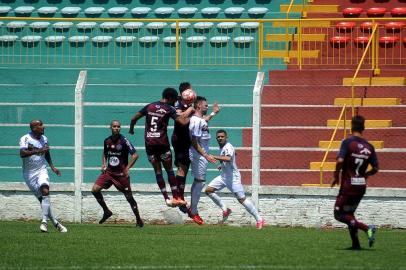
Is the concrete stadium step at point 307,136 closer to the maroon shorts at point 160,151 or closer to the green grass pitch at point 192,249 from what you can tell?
the maroon shorts at point 160,151

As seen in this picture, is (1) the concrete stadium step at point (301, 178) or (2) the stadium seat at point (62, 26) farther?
(2) the stadium seat at point (62, 26)

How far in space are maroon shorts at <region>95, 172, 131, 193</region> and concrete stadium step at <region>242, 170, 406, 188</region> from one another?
2.31 m

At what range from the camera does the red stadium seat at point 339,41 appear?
25609mm

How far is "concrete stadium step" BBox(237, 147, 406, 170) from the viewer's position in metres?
22.0

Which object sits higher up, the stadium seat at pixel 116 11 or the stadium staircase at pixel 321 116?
the stadium seat at pixel 116 11

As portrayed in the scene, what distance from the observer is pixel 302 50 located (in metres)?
25.8

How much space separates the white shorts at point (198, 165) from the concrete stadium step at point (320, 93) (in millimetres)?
3832

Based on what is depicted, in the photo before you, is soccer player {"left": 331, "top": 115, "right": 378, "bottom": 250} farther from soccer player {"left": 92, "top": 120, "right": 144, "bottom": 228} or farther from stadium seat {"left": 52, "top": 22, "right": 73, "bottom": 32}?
stadium seat {"left": 52, "top": 22, "right": 73, "bottom": 32}

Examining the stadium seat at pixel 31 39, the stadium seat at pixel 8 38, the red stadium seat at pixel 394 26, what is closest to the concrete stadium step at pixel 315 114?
the red stadium seat at pixel 394 26

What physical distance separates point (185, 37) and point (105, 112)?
14.1 feet

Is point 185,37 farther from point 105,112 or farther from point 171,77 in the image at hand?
point 105,112

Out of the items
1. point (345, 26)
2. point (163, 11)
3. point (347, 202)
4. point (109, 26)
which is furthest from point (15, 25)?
point (347, 202)

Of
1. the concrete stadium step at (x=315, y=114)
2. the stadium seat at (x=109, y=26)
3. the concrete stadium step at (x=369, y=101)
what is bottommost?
the concrete stadium step at (x=315, y=114)

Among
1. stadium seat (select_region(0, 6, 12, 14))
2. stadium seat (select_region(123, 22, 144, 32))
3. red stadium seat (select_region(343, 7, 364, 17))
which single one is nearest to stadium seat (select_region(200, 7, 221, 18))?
stadium seat (select_region(123, 22, 144, 32))
